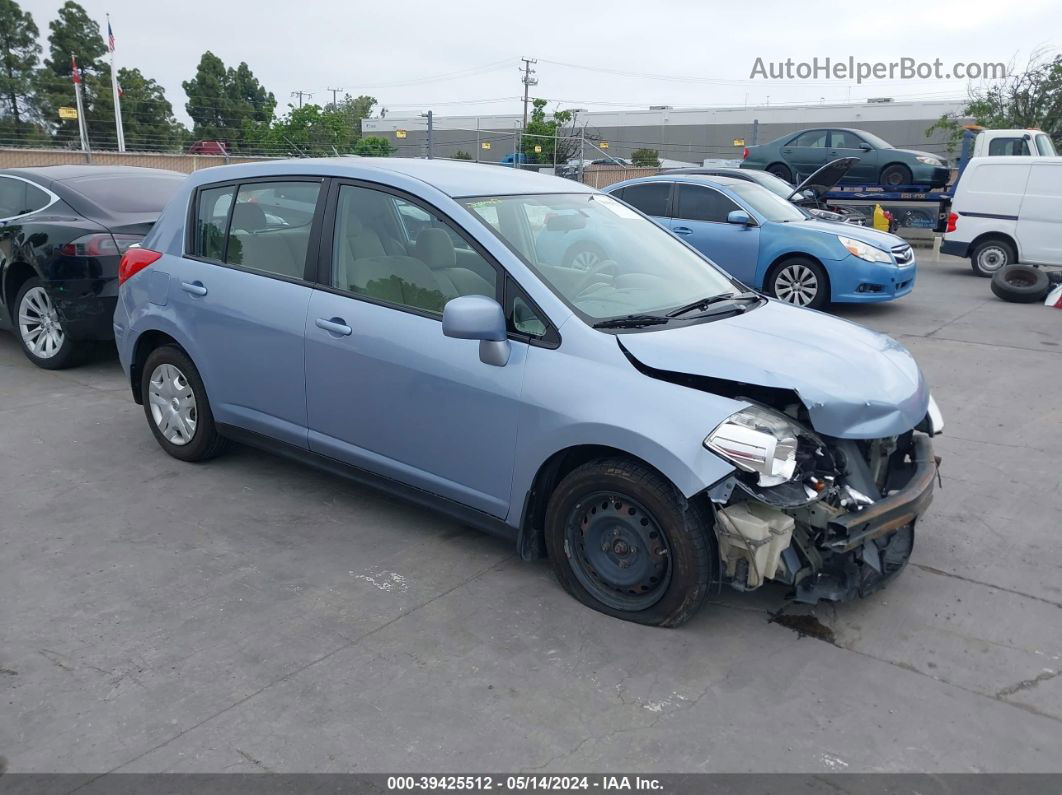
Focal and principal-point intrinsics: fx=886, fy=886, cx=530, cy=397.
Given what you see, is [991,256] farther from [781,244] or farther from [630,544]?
[630,544]

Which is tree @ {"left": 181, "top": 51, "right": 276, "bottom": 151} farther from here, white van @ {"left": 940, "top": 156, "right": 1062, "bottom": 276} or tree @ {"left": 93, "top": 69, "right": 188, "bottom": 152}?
white van @ {"left": 940, "top": 156, "right": 1062, "bottom": 276}

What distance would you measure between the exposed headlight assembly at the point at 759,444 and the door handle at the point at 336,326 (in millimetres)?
1858

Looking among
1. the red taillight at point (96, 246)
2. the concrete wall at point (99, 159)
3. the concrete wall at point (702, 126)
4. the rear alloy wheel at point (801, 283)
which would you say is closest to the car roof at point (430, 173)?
the red taillight at point (96, 246)

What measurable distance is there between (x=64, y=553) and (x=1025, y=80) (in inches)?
1050

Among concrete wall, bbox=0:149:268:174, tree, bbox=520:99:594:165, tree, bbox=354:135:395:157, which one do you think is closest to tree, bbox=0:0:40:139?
tree, bbox=354:135:395:157

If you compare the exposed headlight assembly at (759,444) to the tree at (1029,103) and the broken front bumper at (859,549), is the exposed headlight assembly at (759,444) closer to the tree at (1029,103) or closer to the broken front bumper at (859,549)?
the broken front bumper at (859,549)

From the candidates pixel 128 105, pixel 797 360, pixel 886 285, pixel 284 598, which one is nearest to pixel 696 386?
pixel 797 360

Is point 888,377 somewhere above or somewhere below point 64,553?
above

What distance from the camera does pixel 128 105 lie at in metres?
41.2

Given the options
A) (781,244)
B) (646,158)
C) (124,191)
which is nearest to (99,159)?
(124,191)

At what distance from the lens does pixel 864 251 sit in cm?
1033

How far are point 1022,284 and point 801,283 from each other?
392cm

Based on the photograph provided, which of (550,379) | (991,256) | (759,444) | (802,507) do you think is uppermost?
(550,379)
